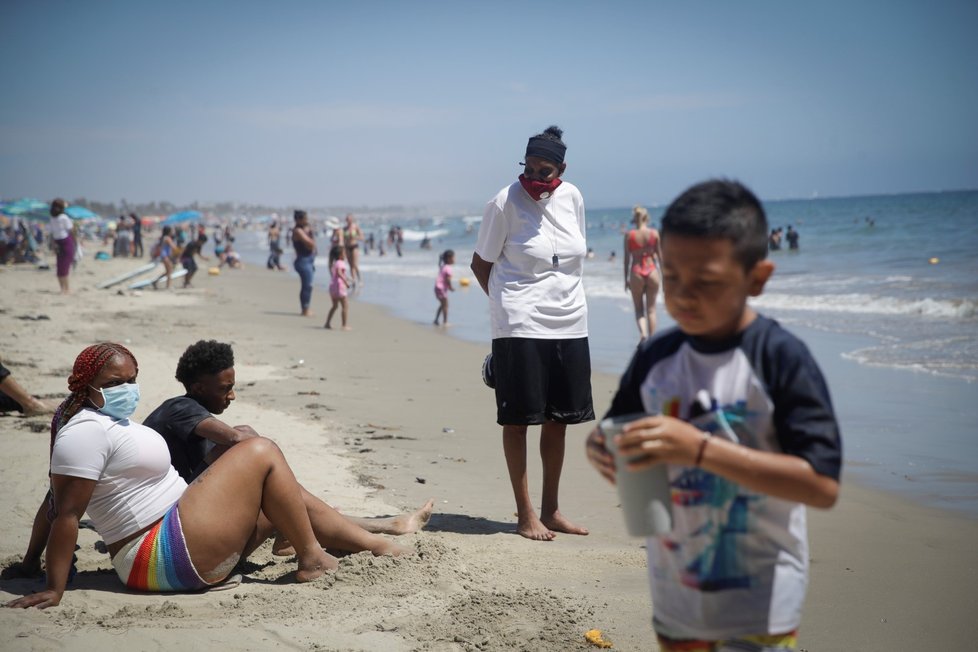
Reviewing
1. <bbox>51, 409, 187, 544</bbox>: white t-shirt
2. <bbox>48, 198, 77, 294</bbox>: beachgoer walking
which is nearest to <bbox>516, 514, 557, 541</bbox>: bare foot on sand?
<bbox>51, 409, 187, 544</bbox>: white t-shirt

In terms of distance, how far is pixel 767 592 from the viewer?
1850 mm

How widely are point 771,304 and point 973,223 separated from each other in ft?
94.2

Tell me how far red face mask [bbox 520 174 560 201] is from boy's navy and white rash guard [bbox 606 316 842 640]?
291 centimetres

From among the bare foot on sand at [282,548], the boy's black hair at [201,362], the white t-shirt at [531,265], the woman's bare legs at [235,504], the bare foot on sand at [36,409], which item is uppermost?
the white t-shirt at [531,265]

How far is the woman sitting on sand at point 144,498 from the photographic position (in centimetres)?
359

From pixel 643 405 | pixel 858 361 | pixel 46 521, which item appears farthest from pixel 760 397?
pixel 858 361

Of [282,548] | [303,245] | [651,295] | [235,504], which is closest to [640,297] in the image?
[651,295]

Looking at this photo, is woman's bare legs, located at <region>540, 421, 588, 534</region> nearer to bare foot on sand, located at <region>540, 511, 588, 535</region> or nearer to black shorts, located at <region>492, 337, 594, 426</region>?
bare foot on sand, located at <region>540, 511, 588, 535</region>

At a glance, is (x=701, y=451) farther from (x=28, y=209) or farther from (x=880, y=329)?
(x=28, y=209)

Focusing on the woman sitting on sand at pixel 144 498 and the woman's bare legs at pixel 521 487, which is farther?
the woman's bare legs at pixel 521 487

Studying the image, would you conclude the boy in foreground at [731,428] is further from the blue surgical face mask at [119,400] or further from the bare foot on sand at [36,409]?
the bare foot on sand at [36,409]

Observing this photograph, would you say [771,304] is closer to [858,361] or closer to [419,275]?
[858,361]

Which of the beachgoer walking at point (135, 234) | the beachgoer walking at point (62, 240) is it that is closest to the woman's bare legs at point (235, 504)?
the beachgoer walking at point (62, 240)

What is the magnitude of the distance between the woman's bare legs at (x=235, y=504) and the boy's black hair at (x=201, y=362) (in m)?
0.47
